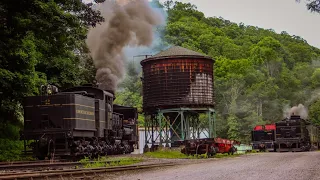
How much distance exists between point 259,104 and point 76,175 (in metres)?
63.6

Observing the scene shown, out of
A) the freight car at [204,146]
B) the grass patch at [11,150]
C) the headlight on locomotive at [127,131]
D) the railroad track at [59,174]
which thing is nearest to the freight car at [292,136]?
the freight car at [204,146]

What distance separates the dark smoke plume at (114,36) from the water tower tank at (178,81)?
17.9 feet

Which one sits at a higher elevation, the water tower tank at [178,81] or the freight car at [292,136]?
the water tower tank at [178,81]

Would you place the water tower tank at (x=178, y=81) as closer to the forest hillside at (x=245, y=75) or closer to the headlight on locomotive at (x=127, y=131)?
the headlight on locomotive at (x=127, y=131)

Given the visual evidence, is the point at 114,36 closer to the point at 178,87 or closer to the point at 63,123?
the point at 178,87

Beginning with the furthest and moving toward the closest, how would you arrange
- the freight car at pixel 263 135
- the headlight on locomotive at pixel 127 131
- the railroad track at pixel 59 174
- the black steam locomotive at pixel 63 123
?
the freight car at pixel 263 135, the headlight on locomotive at pixel 127 131, the black steam locomotive at pixel 63 123, the railroad track at pixel 59 174

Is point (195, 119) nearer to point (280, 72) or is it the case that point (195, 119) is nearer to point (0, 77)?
point (0, 77)

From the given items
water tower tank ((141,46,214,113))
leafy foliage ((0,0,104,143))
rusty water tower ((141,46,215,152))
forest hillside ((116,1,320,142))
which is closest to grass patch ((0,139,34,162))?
leafy foliage ((0,0,104,143))

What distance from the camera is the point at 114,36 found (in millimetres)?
34656

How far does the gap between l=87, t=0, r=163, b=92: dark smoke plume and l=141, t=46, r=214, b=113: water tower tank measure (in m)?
5.45

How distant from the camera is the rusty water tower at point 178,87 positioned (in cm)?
3959

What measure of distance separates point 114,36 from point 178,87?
8243 mm

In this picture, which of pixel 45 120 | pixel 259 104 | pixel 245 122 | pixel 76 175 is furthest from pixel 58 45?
pixel 259 104

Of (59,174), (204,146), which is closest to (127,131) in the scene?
(204,146)
